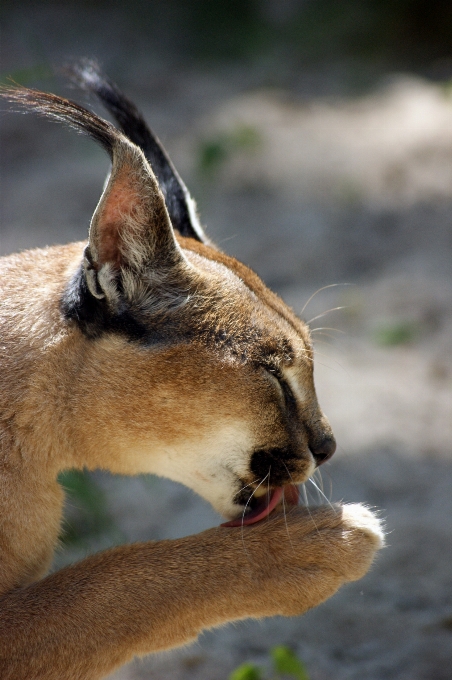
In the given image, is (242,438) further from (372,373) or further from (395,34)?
(395,34)

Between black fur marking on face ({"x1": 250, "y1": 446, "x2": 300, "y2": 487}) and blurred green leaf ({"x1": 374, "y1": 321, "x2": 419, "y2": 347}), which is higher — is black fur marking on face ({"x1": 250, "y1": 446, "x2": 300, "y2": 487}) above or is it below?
above

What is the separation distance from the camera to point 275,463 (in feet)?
10.4

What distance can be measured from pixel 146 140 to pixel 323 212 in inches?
175

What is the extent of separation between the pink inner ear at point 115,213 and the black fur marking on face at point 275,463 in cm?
96

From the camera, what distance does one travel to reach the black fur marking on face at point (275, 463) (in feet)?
10.4

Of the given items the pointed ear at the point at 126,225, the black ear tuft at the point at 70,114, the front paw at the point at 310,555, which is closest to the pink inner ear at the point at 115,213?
the pointed ear at the point at 126,225

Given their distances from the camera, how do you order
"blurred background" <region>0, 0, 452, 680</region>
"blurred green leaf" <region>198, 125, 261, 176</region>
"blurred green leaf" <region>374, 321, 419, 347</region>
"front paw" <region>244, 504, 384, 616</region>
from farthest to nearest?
"blurred green leaf" <region>198, 125, 261, 176</region>
"blurred green leaf" <region>374, 321, 419, 347</region>
"blurred background" <region>0, 0, 452, 680</region>
"front paw" <region>244, 504, 384, 616</region>

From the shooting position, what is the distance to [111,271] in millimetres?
2945

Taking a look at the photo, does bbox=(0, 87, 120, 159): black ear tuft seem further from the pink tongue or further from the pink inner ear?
the pink tongue

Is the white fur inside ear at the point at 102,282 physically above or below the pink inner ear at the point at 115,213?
below

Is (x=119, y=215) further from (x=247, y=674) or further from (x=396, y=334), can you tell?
(x=396, y=334)

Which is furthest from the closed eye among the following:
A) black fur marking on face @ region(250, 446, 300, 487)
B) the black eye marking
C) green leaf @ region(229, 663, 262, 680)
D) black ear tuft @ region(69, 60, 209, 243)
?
green leaf @ region(229, 663, 262, 680)

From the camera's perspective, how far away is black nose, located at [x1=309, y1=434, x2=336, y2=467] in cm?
325

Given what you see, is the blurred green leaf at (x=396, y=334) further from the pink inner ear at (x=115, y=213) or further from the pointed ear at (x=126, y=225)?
the pink inner ear at (x=115, y=213)
